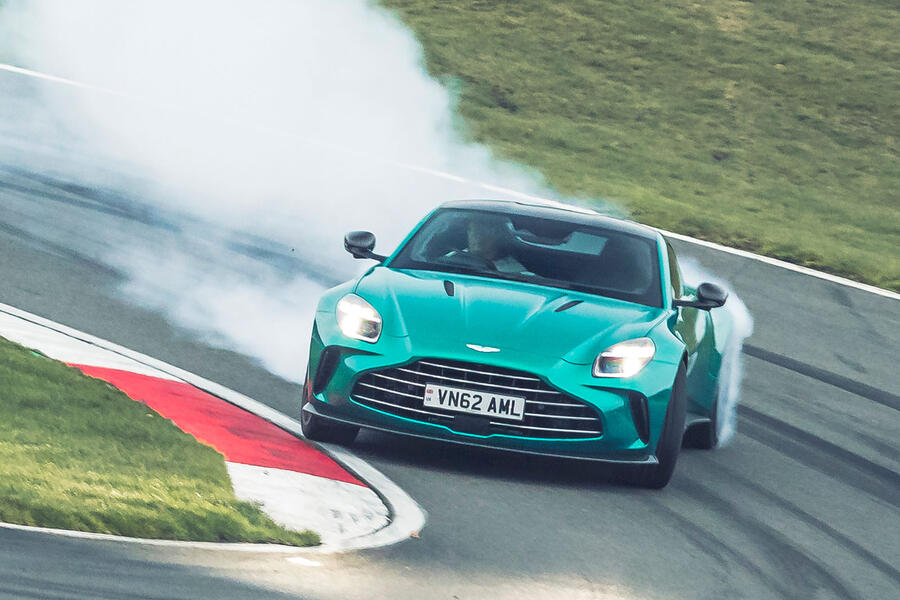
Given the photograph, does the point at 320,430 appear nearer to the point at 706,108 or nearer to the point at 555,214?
the point at 555,214

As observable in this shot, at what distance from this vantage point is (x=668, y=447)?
7.75m

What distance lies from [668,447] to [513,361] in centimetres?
90

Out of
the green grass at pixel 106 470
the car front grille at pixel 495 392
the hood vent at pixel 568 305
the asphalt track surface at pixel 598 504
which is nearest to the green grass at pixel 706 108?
the asphalt track surface at pixel 598 504

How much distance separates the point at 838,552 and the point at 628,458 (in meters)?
1.06

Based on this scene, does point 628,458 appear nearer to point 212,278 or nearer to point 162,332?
point 162,332

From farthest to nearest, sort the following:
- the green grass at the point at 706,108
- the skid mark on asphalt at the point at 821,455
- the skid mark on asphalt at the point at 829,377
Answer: the green grass at the point at 706,108 → the skid mark on asphalt at the point at 829,377 → the skid mark on asphalt at the point at 821,455

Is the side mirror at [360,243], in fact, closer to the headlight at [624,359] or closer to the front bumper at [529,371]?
the front bumper at [529,371]

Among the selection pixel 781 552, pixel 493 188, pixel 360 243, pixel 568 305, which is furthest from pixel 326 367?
pixel 493 188

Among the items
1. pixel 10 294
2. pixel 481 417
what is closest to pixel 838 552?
pixel 481 417

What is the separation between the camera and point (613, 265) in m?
8.77

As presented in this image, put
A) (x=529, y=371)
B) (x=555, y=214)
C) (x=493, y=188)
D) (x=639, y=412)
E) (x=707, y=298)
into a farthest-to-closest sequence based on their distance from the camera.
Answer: (x=493, y=188), (x=555, y=214), (x=707, y=298), (x=639, y=412), (x=529, y=371)

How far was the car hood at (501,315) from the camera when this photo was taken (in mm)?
7602

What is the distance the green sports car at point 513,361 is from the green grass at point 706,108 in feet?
Result: 23.4

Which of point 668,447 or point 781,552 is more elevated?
point 668,447
